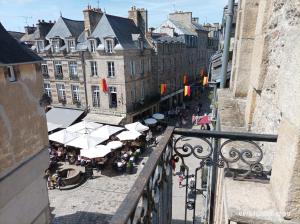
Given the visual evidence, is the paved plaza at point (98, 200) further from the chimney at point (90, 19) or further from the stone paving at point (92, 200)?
the chimney at point (90, 19)

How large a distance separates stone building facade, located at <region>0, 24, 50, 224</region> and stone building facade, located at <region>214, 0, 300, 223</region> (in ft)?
20.7

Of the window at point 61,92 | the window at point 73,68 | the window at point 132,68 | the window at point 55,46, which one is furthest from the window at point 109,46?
the window at point 61,92

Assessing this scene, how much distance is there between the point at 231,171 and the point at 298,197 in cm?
73

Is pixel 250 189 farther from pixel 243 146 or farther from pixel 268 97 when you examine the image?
pixel 268 97

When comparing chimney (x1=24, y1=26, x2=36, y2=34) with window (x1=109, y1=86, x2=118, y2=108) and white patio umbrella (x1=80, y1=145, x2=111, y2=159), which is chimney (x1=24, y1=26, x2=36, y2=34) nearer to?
window (x1=109, y1=86, x2=118, y2=108)

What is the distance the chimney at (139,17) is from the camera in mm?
22503

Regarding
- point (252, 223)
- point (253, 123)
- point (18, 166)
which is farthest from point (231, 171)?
point (18, 166)

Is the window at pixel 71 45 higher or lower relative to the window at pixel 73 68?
higher

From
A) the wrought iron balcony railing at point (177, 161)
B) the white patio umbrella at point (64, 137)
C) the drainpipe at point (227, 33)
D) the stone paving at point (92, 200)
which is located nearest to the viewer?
the wrought iron balcony railing at point (177, 161)

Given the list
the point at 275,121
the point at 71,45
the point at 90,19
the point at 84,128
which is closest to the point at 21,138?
the point at 275,121

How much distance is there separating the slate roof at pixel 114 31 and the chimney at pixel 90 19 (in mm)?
548

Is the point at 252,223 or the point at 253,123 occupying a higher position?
the point at 253,123

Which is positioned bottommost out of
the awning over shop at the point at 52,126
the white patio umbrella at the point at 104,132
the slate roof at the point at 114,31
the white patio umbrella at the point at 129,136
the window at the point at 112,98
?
the awning over shop at the point at 52,126

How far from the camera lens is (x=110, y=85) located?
19.4 metres
